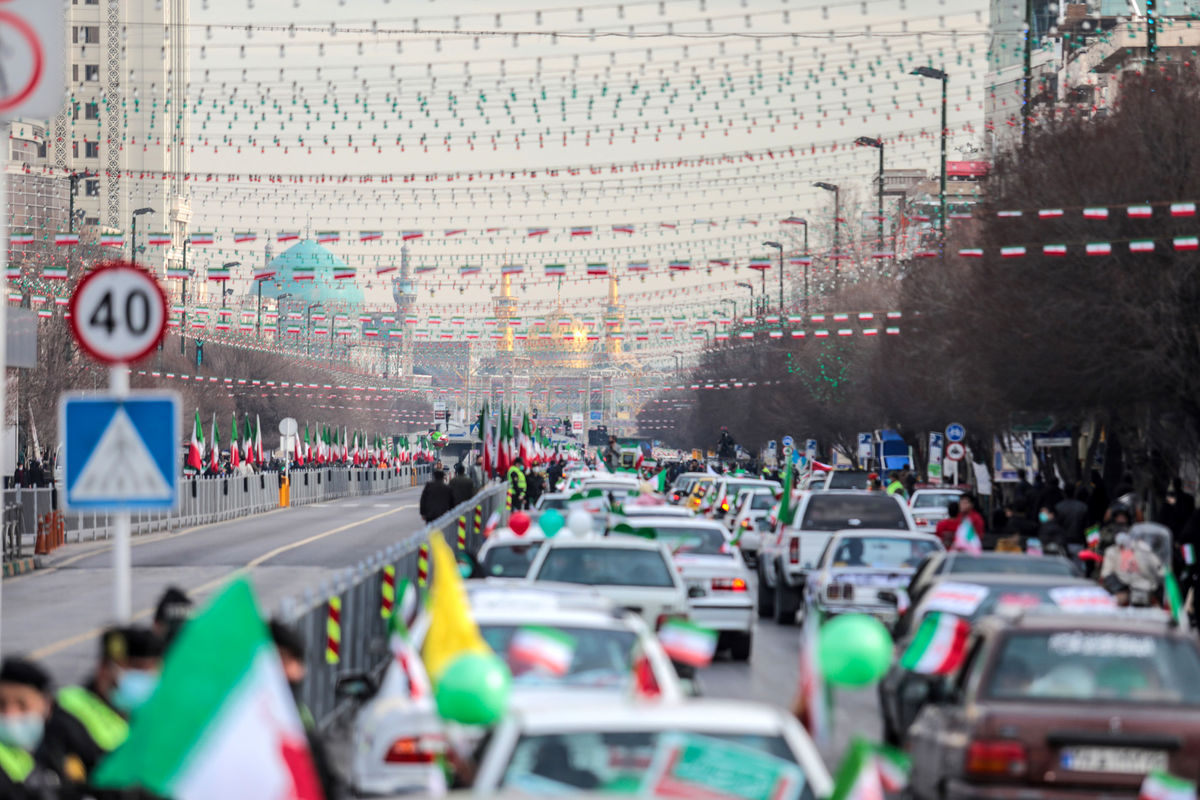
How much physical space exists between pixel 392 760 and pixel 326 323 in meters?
185

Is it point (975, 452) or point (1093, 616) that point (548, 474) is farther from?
point (1093, 616)

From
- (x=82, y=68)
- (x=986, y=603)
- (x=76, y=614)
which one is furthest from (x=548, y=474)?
(x=82, y=68)

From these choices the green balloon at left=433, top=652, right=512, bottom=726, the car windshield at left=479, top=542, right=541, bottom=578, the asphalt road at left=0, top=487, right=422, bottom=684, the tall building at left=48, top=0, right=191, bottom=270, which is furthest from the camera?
the tall building at left=48, top=0, right=191, bottom=270

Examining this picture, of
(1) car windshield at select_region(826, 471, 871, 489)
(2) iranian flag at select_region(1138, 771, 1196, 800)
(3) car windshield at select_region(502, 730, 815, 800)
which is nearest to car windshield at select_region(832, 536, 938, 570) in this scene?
(2) iranian flag at select_region(1138, 771, 1196, 800)

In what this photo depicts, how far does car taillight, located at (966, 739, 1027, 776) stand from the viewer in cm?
1004

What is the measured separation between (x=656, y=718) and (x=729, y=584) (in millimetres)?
14374

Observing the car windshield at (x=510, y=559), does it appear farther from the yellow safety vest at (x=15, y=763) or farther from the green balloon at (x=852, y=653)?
the green balloon at (x=852, y=653)

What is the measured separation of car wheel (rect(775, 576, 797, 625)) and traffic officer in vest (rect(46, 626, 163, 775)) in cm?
1781

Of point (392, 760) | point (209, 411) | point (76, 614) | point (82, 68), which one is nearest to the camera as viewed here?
point (392, 760)

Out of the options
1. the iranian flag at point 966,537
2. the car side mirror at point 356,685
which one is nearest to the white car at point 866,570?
the iranian flag at point 966,537

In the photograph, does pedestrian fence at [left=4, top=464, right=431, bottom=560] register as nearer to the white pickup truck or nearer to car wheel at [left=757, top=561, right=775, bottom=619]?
car wheel at [left=757, top=561, right=775, bottom=619]

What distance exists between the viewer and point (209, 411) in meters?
93.0

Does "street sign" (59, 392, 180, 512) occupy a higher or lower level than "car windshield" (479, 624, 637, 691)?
higher

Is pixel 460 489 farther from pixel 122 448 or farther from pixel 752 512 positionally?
pixel 122 448
